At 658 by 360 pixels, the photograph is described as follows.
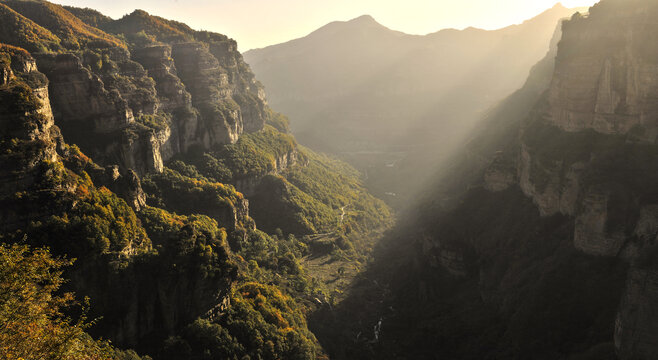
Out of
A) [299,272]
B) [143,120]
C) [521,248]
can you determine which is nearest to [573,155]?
[521,248]

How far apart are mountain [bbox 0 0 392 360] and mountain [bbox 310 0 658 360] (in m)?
15.3

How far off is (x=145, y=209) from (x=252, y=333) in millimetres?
25245

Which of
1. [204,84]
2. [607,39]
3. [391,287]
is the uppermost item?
[204,84]

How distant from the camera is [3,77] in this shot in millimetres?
48469

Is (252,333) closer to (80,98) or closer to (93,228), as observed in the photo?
(93,228)

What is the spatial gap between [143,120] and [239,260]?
106 feet

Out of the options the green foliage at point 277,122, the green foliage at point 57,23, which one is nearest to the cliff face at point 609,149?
the green foliage at point 57,23

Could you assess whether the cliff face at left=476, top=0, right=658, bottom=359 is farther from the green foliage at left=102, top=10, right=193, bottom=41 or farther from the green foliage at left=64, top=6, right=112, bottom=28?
the green foliage at left=64, top=6, right=112, bottom=28

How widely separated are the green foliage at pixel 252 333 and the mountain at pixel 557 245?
7.44 metres

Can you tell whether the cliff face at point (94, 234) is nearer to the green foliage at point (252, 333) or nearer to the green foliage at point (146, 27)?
the green foliage at point (252, 333)

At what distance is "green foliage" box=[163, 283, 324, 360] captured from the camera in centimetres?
4600

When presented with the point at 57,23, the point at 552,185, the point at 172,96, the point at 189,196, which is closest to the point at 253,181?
the point at 189,196

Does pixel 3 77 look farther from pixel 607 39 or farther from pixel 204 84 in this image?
pixel 607 39

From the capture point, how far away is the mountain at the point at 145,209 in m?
41.1
